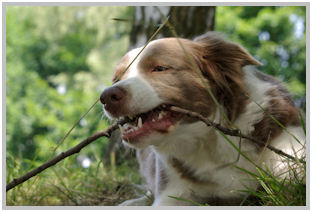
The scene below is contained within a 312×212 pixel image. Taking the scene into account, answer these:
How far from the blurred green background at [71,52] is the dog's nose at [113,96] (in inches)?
214

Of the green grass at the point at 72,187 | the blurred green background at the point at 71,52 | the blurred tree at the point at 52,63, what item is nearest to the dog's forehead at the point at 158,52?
the green grass at the point at 72,187

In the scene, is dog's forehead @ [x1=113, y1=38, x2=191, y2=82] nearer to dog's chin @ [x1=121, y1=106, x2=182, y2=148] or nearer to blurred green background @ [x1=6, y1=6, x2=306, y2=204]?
dog's chin @ [x1=121, y1=106, x2=182, y2=148]

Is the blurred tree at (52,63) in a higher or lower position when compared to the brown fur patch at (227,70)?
lower

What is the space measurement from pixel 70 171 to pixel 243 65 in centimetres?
197

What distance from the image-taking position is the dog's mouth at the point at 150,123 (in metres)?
2.17

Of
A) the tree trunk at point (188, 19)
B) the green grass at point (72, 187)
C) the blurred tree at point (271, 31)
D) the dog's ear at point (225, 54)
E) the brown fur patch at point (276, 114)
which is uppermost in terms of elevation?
the dog's ear at point (225, 54)

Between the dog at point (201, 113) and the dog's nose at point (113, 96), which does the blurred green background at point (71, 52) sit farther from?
the dog's nose at point (113, 96)

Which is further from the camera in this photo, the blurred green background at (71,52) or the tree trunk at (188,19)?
the blurred green background at (71,52)

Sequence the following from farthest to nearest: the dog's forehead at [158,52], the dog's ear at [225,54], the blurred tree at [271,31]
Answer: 1. the blurred tree at [271,31]
2. the dog's ear at [225,54]
3. the dog's forehead at [158,52]

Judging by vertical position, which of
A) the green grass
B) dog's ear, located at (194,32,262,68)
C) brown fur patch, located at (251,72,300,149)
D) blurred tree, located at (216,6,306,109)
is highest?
dog's ear, located at (194,32,262,68)

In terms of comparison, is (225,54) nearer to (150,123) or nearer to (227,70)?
(227,70)

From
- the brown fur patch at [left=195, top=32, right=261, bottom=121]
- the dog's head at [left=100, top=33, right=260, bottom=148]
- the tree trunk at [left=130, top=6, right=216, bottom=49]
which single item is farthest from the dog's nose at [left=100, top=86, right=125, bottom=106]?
the tree trunk at [left=130, top=6, right=216, bottom=49]

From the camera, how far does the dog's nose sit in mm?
2096

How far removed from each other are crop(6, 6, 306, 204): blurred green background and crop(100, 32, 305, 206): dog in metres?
5.12
